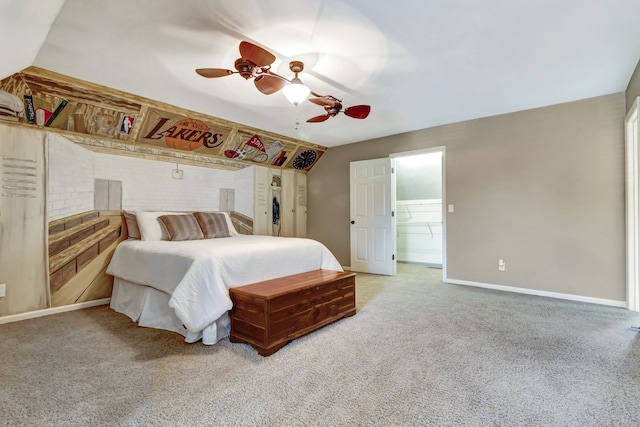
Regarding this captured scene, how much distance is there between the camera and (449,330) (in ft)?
8.46

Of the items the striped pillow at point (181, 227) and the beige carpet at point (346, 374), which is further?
the striped pillow at point (181, 227)

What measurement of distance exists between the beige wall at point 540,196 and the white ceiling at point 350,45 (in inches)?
14.8

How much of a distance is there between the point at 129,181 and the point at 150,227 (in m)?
0.73

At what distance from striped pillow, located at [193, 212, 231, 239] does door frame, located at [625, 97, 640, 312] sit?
174 inches

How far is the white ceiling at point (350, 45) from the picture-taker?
188 centimetres

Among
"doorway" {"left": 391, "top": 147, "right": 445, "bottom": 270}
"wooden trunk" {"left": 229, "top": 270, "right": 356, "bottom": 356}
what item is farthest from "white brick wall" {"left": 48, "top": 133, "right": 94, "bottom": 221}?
"doorway" {"left": 391, "top": 147, "right": 445, "bottom": 270}

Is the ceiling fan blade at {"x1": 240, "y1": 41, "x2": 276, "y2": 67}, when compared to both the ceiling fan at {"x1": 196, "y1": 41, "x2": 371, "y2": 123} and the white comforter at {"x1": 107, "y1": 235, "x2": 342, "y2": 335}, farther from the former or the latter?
the white comforter at {"x1": 107, "y1": 235, "x2": 342, "y2": 335}

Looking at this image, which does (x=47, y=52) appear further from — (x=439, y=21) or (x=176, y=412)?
(x=439, y=21)

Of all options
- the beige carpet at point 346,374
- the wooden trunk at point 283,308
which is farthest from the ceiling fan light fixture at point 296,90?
the beige carpet at point 346,374

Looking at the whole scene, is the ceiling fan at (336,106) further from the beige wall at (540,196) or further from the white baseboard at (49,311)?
the white baseboard at (49,311)

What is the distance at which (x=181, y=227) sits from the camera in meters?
3.49

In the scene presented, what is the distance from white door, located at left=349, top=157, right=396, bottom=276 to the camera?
4816 mm

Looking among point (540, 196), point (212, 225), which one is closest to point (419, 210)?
point (540, 196)

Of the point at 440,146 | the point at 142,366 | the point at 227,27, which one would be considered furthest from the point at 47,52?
the point at 440,146
